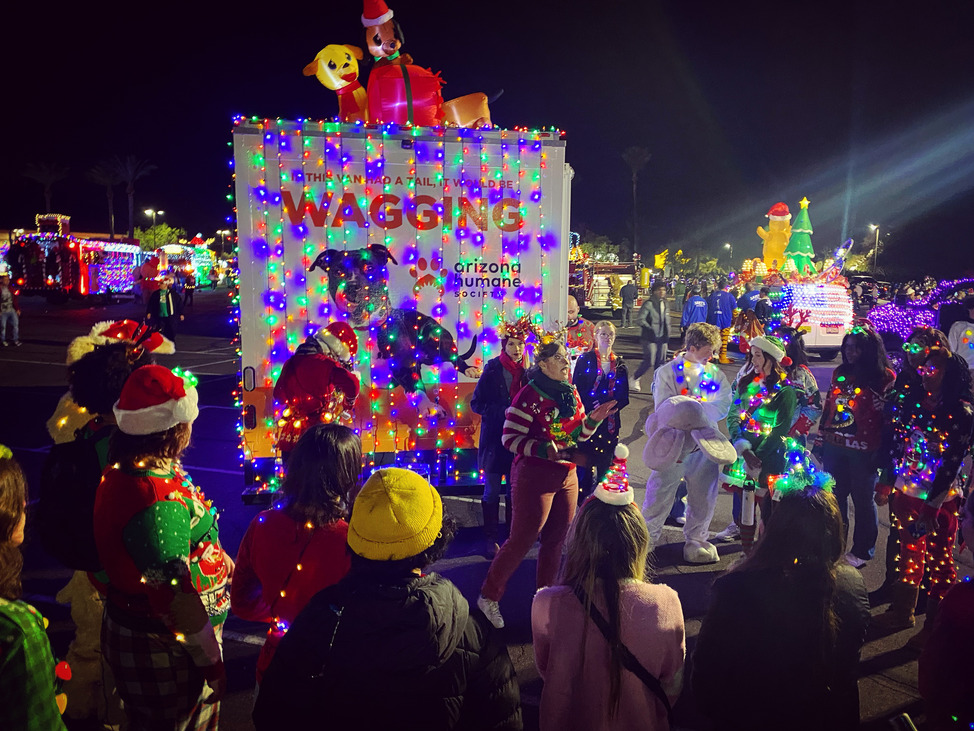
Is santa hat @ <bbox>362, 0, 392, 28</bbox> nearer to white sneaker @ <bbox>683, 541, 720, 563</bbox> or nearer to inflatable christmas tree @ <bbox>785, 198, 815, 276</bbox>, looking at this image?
white sneaker @ <bbox>683, 541, 720, 563</bbox>

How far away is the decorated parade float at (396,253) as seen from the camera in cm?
524

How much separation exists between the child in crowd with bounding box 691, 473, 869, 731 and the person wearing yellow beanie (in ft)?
2.55

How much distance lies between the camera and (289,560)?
2.49 m

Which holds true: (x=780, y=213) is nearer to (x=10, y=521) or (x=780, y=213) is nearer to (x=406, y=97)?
(x=406, y=97)

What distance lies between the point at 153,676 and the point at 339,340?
9.58 ft

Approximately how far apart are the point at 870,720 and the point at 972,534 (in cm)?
143

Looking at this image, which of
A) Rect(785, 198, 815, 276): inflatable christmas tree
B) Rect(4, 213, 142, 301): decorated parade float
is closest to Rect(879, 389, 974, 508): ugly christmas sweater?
Rect(785, 198, 815, 276): inflatable christmas tree

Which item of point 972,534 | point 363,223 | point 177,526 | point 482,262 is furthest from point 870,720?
point 363,223

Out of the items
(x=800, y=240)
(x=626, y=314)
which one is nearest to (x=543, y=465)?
(x=626, y=314)

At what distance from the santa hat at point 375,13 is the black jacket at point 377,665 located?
5.89 metres

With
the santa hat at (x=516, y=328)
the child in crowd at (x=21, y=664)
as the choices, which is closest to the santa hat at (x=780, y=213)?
the santa hat at (x=516, y=328)

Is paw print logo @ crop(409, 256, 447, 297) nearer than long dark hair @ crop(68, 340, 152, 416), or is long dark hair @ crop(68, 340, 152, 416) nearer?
long dark hair @ crop(68, 340, 152, 416)

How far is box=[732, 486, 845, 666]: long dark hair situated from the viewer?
2.26m

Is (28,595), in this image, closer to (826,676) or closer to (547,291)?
(547,291)
